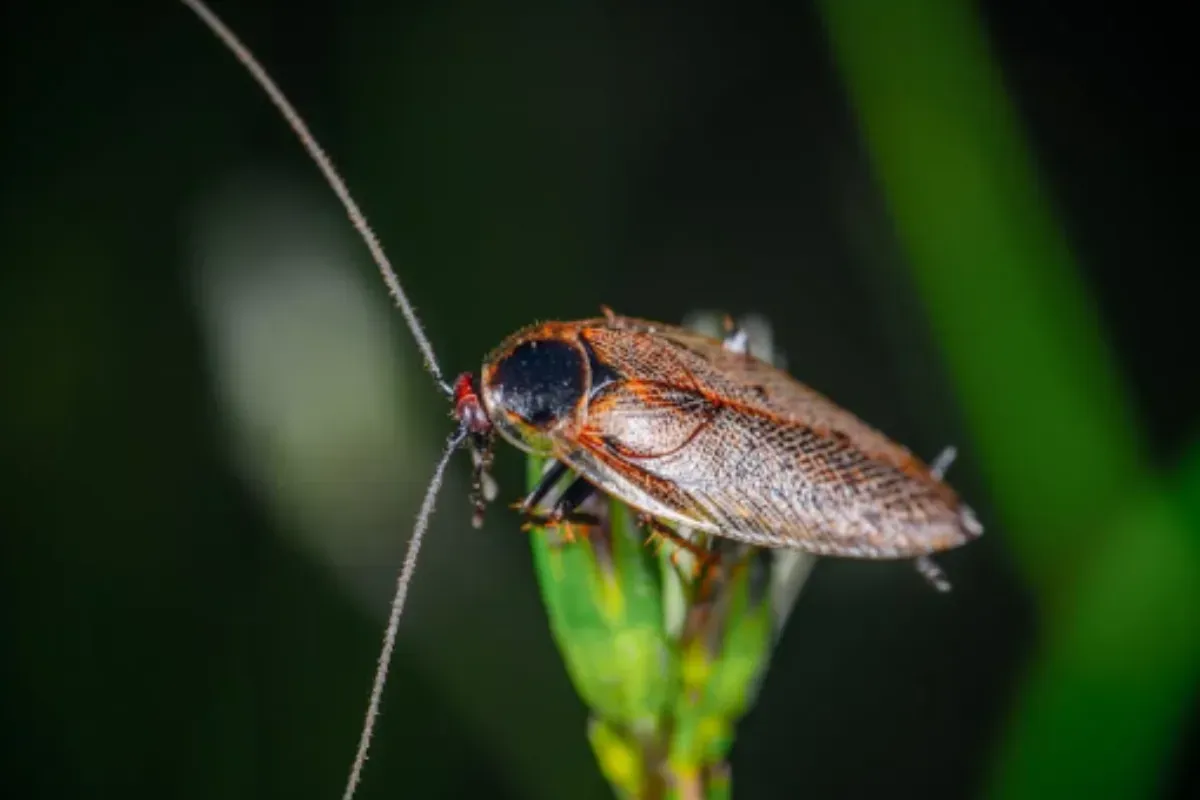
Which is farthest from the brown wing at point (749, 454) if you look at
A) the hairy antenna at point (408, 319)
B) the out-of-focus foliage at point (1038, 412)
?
the out-of-focus foliage at point (1038, 412)

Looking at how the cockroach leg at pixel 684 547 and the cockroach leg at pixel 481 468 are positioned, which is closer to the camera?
the cockroach leg at pixel 684 547

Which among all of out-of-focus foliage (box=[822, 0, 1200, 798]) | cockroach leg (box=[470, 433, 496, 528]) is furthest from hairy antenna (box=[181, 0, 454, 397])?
out-of-focus foliage (box=[822, 0, 1200, 798])

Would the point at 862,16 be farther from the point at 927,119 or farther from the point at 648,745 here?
the point at 648,745

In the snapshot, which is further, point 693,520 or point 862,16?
point 862,16

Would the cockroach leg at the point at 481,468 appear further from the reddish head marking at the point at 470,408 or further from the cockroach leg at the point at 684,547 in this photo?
the cockroach leg at the point at 684,547

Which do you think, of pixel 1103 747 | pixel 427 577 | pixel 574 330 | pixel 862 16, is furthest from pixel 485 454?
pixel 862 16

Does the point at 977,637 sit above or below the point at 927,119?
below
